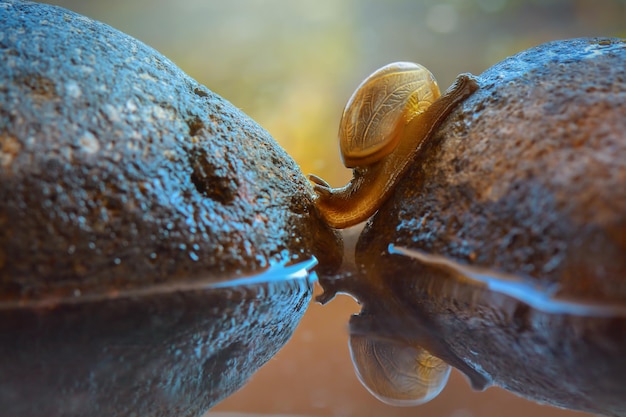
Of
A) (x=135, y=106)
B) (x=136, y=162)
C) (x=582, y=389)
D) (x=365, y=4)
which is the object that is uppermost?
(x=365, y=4)

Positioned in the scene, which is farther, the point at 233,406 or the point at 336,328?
the point at 336,328

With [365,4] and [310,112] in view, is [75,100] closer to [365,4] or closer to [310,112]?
[310,112]

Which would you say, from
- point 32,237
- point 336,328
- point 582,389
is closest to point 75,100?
point 32,237

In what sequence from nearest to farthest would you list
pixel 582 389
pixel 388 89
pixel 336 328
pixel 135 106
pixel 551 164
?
pixel 582 389, pixel 336 328, pixel 551 164, pixel 135 106, pixel 388 89

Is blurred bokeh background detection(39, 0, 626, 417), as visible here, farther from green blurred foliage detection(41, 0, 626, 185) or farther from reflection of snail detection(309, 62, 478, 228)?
reflection of snail detection(309, 62, 478, 228)

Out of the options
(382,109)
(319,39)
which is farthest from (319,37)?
(382,109)

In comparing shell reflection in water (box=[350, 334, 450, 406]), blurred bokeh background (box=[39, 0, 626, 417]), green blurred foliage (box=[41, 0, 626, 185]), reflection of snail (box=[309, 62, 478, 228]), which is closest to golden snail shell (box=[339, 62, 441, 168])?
reflection of snail (box=[309, 62, 478, 228])
